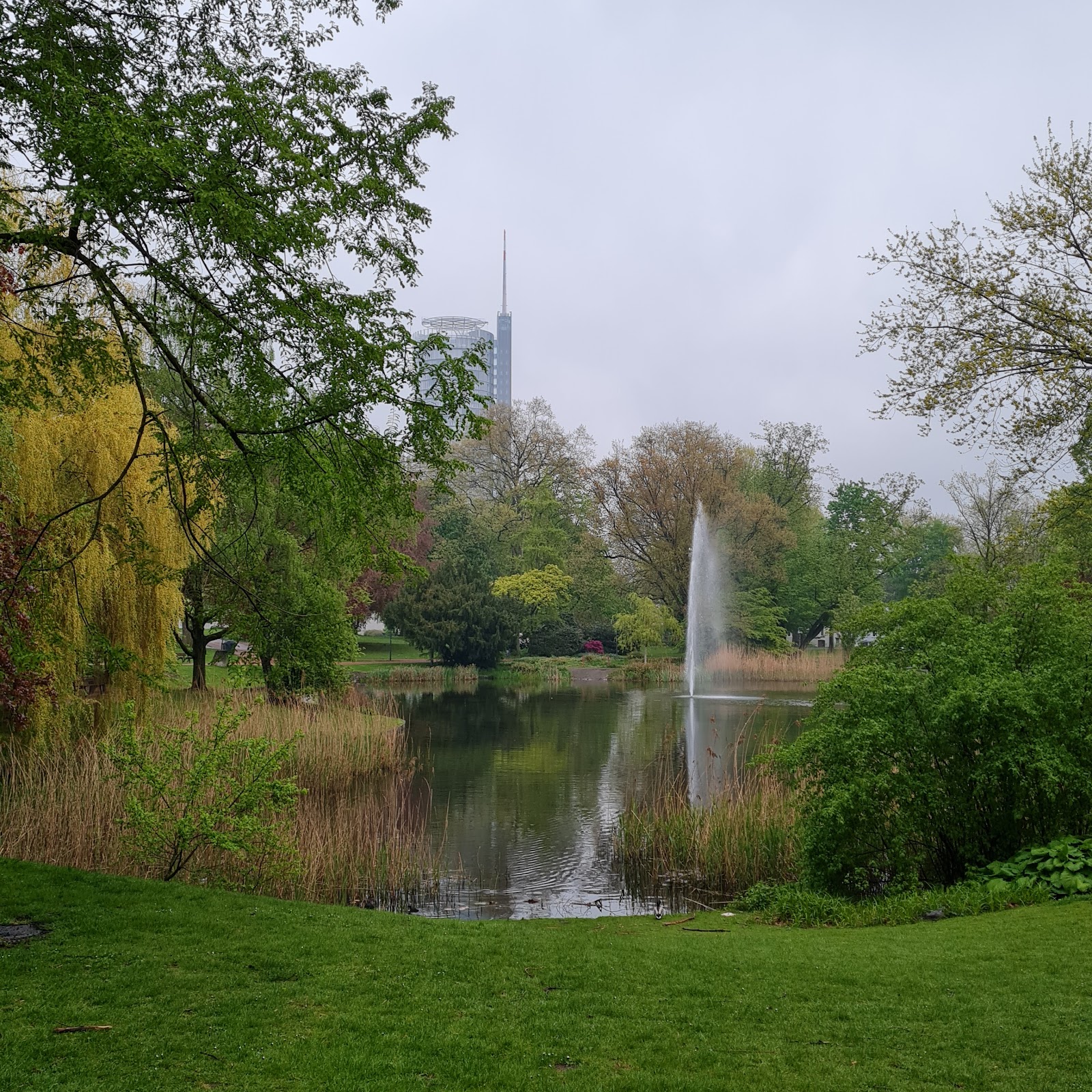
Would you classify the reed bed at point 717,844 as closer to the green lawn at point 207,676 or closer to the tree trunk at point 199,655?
the green lawn at point 207,676

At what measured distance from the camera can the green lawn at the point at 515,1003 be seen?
A: 4137 millimetres

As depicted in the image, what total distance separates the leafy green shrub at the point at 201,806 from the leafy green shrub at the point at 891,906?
4.33 meters

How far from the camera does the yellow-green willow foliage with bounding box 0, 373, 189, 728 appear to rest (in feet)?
31.4

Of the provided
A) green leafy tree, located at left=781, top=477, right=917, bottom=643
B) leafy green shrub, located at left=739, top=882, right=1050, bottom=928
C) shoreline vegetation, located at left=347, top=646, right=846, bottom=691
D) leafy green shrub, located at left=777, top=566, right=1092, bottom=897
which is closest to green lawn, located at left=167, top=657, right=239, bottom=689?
shoreline vegetation, located at left=347, top=646, right=846, bottom=691

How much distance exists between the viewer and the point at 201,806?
8211 mm

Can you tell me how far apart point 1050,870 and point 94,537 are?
369 inches

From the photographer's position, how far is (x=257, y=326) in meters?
6.89

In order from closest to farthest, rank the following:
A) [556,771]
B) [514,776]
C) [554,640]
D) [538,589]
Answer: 1. [514,776]
2. [556,771]
3. [538,589]
4. [554,640]

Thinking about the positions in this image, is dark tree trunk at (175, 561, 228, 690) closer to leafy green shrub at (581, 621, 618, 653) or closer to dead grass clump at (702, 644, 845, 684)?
dead grass clump at (702, 644, 845, 684)

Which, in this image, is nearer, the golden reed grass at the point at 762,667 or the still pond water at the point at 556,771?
the still pond water at the point at 556,771

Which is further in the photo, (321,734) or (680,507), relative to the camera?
(680,507)

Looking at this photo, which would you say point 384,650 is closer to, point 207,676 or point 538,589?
point 538,589

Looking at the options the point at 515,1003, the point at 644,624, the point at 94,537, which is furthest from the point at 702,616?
the point at 515,1003

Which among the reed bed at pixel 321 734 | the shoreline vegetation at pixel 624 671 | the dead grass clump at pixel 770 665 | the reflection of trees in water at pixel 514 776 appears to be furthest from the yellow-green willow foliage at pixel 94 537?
the dead grass clump at pixel 770 665
